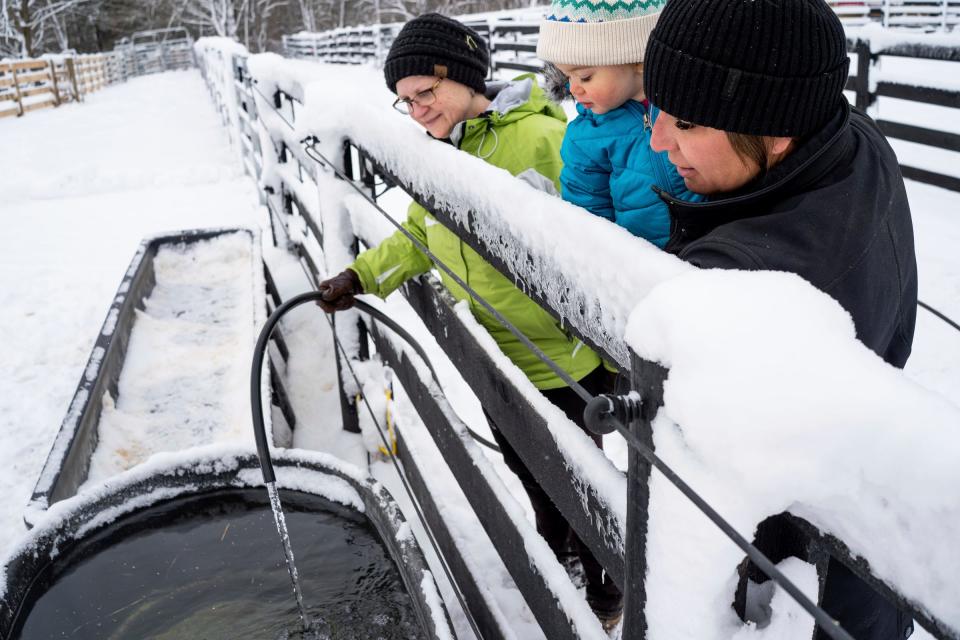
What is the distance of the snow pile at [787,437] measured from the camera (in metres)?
Answer: 0.54

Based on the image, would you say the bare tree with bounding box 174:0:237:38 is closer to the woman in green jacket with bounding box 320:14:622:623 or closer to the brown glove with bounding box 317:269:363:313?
the woman in green jacket with bounding box 320:14:622:623

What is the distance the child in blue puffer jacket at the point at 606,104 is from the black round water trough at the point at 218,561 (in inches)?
38.0

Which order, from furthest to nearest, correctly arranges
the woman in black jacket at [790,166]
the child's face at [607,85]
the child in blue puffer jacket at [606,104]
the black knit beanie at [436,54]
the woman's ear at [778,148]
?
the black knit beanie at [436,54] → the child's face at [607,85] → the child in blue puffer jacket at [606,104] → the woman's ear at [778,148] → the woman in black jacket at [790,166]

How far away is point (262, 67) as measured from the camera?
4.94 metres

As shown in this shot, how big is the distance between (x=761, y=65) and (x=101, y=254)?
7312 mm

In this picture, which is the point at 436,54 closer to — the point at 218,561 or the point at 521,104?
the point at 521,104

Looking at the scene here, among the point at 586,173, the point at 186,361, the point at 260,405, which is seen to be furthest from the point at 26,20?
the point at 586,173

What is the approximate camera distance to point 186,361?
13.3 ft

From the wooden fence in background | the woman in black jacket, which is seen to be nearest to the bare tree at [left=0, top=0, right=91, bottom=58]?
the wooden fence in background

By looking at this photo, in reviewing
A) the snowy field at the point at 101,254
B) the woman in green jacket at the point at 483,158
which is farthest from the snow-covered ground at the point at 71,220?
the woman in green jacket at the point at 483,158

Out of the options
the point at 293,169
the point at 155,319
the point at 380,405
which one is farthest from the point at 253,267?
the point at 380,405

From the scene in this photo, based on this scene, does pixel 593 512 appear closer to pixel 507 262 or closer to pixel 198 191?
pixel 507 262

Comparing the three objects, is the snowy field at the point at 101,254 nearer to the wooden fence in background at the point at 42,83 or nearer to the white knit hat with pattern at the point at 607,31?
the white knit hat with pattern at the point at 607,31

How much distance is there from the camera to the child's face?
5.91 feet
